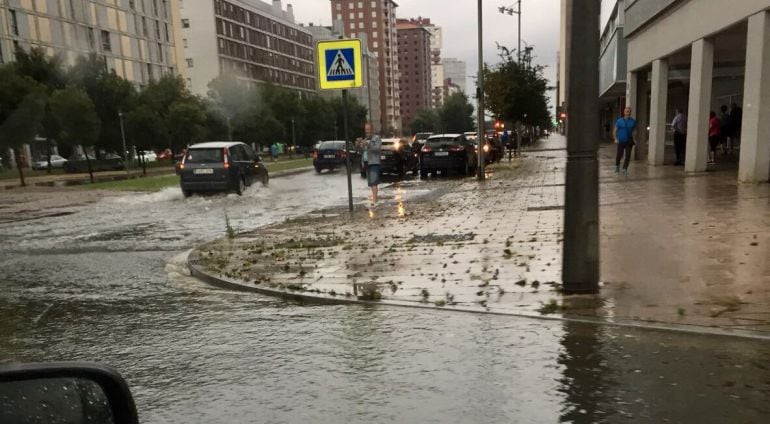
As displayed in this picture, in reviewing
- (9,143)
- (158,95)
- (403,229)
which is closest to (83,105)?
(9,143)

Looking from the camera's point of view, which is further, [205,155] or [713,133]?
[713,133]

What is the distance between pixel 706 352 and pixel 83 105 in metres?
32.6

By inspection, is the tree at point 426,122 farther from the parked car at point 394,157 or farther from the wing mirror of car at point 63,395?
the wing mirror of car at point 63,395

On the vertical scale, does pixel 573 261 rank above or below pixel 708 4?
below

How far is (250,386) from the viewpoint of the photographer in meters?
3.98

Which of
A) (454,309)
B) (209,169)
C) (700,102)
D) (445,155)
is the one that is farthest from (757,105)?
(209,169)

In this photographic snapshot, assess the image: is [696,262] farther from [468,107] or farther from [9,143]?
[468,107]

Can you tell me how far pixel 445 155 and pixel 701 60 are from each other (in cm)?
1012

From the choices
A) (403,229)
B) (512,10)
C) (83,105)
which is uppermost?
(512,10)

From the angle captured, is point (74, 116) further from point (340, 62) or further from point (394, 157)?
point (340, 62)

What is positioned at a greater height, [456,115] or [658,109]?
[456,115]

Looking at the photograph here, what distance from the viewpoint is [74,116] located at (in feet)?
99.0

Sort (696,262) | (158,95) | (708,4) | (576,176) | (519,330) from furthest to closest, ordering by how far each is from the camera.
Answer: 1. (158,95)
2. (708,4)
3. (696,262)
4. (576,176)
5. (519,330)

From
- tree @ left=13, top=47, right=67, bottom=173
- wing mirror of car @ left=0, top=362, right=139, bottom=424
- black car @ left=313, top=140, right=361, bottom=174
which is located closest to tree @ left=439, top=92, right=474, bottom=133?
tree @ left=13, top=47, right=67, bottom=173
